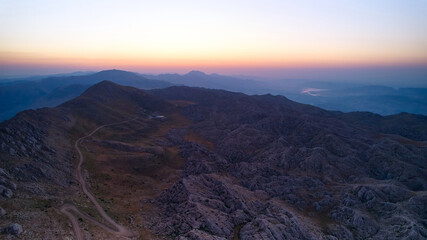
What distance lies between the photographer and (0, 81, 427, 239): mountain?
47094mm

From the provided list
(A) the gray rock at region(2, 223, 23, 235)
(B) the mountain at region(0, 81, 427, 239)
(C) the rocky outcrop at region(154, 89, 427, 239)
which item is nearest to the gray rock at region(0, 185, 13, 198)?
(B) the mountain at region(0, 81, 427, 239)

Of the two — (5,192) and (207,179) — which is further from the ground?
(5,192)

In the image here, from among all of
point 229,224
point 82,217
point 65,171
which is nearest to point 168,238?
point 229,224

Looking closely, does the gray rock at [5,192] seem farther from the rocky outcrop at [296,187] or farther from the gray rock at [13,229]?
the rocky outcrop at [296,187]

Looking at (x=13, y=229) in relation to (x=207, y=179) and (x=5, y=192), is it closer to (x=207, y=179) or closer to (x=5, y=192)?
(x=5, y=192)

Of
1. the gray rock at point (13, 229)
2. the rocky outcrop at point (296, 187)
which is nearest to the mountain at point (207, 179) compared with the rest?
the gray rock at point (13, 229)

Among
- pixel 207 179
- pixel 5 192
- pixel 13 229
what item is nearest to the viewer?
pixel 13 229

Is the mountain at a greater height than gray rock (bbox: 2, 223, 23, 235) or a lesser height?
lesser

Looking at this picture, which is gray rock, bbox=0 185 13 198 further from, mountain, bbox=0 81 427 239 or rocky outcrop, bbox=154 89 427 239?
rocky outcrop, bbox=154 89 427 239

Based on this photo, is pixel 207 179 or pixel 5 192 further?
pixel 207 179

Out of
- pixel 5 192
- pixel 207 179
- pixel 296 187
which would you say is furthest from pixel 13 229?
pixel 296 187

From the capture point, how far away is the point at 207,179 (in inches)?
2621

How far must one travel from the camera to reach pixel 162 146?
339ft

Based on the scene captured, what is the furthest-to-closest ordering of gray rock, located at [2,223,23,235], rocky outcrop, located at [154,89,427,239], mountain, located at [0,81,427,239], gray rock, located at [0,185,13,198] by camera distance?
1. rocky outcrop, located at [154,89,427,239]
2. mountain, located at [0,81,427,239]
3. gray rock, located at [0,185,13,198]
4. gray rock, located at [2,223,23,235]
